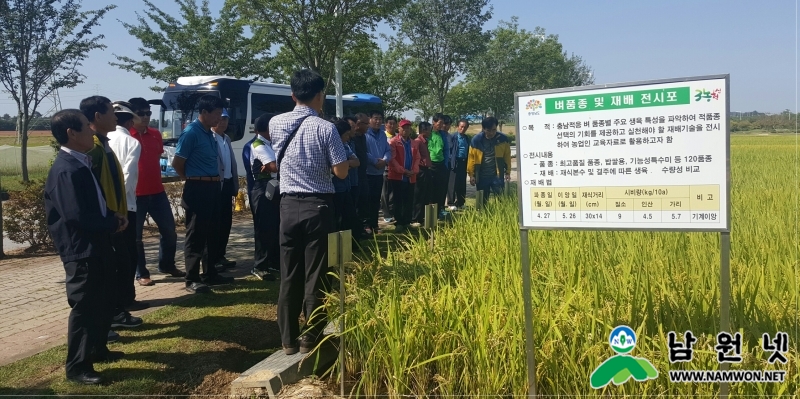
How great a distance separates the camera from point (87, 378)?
123 inches

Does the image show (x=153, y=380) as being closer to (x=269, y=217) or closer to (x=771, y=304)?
(x=269, y=217)

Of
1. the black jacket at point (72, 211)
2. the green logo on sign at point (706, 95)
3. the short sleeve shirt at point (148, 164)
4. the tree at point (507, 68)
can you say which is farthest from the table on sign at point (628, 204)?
the tree at point (507, 68)

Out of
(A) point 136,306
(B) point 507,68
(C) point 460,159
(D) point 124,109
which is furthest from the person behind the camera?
(B) point 507,68

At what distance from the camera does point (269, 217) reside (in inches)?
215

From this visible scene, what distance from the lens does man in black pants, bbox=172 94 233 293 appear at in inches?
193

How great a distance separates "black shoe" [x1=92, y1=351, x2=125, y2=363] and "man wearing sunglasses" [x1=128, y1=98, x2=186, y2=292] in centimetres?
166

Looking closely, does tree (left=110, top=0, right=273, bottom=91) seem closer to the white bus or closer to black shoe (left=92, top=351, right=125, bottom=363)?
the white bus

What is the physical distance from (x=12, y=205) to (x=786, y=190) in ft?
32.8

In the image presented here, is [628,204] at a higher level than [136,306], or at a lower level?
higher

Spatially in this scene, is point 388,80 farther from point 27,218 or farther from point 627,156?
point 627,156

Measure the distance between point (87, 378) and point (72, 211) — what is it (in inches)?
36.8

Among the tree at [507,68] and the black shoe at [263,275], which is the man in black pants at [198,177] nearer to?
the black shoe at [263,275]

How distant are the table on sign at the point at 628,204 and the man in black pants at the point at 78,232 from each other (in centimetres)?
248

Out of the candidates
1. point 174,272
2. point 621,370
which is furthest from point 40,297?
point 621,370
